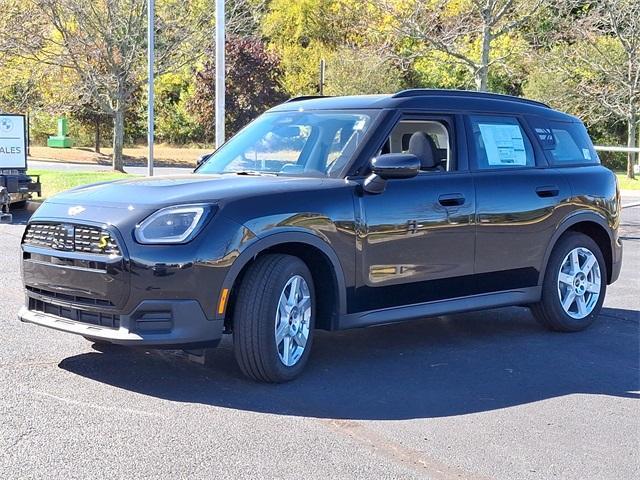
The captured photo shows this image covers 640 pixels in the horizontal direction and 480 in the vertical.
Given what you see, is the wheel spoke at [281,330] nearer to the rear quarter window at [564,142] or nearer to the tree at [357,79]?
the rear quarter window at [564,142]

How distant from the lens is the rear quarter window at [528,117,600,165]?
286 inches

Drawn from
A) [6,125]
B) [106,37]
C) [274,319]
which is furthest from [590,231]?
[106,37]

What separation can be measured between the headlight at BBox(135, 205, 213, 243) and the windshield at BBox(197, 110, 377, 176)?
1132 millimetres

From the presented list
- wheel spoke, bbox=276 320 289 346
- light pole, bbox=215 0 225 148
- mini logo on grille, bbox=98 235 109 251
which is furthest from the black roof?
light pole, bbox=215 0 225 148

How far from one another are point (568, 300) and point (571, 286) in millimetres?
126

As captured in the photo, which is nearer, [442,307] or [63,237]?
[63,237]

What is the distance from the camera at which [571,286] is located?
23.9 ft

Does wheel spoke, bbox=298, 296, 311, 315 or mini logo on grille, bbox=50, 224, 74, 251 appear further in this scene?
wheel spoke, bbox=298, 296, 311, 315

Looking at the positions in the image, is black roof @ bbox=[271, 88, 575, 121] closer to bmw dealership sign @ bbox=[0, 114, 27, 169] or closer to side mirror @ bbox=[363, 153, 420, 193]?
side mirror @ bbox=[363, 153, 420, 193]

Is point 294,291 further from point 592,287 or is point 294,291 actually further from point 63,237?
point 592,287

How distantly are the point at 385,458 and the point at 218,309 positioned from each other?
1.41 metres

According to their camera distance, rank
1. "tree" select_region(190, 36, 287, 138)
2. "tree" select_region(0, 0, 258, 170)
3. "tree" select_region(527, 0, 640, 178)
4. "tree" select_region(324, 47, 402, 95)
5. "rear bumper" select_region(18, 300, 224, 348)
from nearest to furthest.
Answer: "rear bumper" select_region(18, 300, 224, 348)
"tree" select_region(0, 0, 258, 170)
"tree" select_region(527, 0, 640, 178)
"tree" select_region(324, 47, 402, 95)
"tree" select_region(190, 36, 287, 138)

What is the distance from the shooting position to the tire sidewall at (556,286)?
7078 mm

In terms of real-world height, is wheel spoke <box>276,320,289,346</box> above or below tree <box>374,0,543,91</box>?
below
